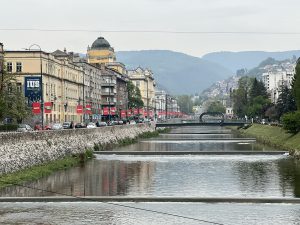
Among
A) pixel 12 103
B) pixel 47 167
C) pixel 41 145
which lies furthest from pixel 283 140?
pixel 47 167

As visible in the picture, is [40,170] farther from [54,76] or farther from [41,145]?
[54,76]

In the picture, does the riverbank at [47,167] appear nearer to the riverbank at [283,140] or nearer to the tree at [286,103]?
the riverbank at [283,140]

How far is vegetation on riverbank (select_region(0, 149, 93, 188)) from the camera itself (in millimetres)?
53397

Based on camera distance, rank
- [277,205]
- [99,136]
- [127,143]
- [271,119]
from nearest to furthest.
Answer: [277,205] → [99,136] → [127,143] → [271,119]

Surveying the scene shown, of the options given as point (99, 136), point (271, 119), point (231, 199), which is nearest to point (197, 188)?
point (231, 199)

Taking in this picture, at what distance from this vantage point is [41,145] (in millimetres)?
67500

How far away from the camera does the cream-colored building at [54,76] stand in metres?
129

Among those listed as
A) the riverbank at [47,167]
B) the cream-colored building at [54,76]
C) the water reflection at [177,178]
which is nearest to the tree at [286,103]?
the cream-colored building at [54,76]

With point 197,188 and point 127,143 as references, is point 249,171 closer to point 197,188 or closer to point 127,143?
point 197,188

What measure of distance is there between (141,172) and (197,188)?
14.1 meters

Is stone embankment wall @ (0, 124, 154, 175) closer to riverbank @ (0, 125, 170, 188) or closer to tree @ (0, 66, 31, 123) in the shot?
riverbank @ (0, 125, 170, 188)

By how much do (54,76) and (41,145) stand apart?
239 feet

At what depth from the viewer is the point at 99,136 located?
100688 millimetres

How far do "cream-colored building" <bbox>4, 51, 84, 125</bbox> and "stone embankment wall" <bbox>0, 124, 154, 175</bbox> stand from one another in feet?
69.1
